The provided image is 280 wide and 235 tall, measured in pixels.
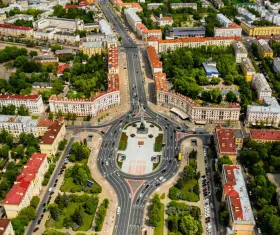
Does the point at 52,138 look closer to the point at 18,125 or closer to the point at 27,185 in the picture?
the point at 18,125

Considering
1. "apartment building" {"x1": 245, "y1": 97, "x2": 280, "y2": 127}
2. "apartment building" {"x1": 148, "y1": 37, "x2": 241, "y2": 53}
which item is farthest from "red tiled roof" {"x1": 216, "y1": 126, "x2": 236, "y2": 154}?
"apartment building" {"x1": 148, "y1": 37, "x2": 241, "y2": 53}

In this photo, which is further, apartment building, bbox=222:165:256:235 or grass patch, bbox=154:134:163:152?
grass patch, bbox=154:134:163:152

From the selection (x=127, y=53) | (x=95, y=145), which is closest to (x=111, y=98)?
(x=95, y=145)

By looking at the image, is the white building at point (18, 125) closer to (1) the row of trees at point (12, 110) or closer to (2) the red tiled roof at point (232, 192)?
(1) the row of trees at point (12, 110)

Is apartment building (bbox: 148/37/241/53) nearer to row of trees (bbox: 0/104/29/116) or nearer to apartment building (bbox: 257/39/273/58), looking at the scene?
apartment building (bbox: 257/39/273/58)

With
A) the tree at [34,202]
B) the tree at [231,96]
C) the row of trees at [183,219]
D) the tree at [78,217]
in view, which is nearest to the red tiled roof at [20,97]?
the tree at [34,202]

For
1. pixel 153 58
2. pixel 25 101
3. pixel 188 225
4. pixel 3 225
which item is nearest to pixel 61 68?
pixel 25 101

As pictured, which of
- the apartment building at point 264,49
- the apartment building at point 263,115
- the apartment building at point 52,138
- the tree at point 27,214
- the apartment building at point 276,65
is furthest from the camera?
the apartment building at point 264,49

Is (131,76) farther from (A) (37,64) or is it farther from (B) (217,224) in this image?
(B) (217,224)
